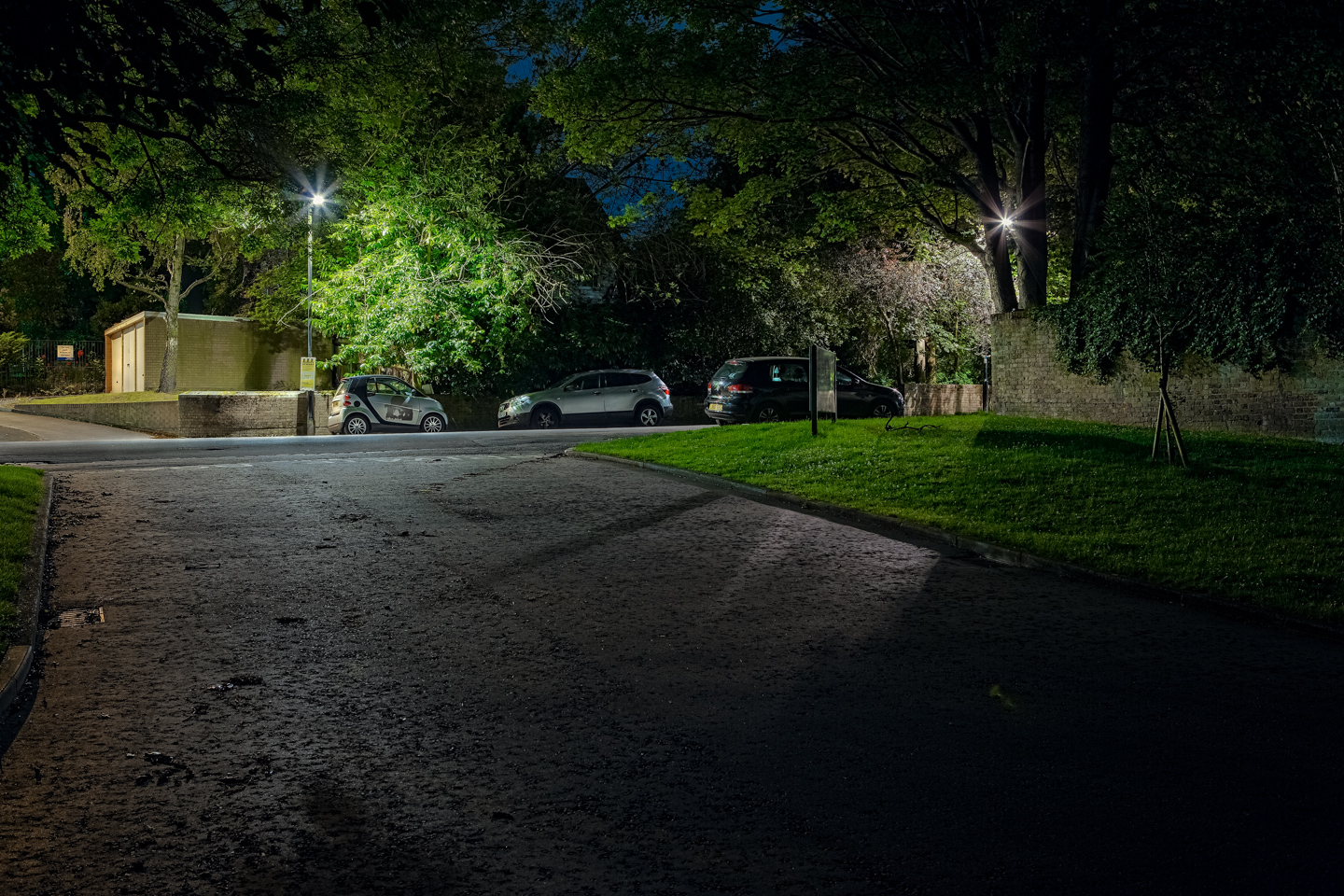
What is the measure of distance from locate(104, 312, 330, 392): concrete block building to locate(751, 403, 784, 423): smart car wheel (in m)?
21.3

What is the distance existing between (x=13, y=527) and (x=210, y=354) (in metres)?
35.3

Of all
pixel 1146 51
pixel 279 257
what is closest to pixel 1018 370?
pixel 1146 51

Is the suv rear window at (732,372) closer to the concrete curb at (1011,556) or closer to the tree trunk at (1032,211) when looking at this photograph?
the tree trunk at (1032,211)

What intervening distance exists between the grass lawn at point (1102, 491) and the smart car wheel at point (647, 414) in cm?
1229

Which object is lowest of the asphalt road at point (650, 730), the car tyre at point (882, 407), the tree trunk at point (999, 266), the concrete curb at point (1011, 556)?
the asphalt road at point (650, 730)

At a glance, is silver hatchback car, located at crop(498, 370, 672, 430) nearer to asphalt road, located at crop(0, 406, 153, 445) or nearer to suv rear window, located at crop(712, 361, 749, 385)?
suv rear window, located at crop(712, 361, 749, 385)

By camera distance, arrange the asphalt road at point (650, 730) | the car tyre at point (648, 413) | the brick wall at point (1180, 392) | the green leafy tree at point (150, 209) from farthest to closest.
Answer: the car tyre at point (648, 413)
the green leafy tree at point (150, 209)
the brick wall at point (1180, 392)
the asphalt road at point (650, 730)

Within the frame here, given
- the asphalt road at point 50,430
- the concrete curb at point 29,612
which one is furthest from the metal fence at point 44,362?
the concrete curb at point 29,612

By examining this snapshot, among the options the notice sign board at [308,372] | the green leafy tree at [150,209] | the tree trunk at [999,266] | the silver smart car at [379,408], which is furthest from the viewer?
the notice sign board at [308,372]

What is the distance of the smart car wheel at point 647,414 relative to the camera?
31750mm

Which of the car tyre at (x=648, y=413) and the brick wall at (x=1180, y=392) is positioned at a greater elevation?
the brick wall at (x=1180, y=392)

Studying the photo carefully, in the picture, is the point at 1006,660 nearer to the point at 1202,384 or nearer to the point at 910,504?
the point at 910,504

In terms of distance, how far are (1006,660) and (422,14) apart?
23537mm

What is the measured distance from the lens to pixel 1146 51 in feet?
72.6
